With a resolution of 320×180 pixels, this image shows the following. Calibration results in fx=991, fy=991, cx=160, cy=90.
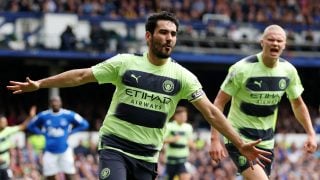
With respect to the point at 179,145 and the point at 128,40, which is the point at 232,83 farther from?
the point at 128,40

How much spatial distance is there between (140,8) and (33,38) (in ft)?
13.1

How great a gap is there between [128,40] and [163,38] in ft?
65.1

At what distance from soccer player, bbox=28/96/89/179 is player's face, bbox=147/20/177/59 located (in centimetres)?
910

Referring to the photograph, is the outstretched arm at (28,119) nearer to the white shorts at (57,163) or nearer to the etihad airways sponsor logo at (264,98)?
the white shorts at (57,163)

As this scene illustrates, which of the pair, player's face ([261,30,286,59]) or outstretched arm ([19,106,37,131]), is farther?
outstretched arm ([19,106,37,131])

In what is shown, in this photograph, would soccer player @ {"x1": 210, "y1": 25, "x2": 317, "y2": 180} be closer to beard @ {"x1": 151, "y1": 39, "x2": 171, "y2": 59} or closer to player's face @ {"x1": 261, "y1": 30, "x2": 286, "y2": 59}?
player's face @ {"x1": 261, "y1": 30, "x2": 286, "y2": 59}

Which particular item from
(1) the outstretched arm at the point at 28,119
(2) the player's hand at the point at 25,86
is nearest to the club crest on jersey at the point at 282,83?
(2) the player's hand at the point at 25,86

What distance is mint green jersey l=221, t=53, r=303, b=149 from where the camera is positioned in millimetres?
11078

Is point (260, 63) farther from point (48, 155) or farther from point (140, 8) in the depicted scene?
point (140, 8)

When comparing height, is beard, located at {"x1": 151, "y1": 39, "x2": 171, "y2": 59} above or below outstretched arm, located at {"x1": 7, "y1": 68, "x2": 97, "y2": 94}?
above

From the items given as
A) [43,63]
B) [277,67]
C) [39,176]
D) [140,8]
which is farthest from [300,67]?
[277,67]

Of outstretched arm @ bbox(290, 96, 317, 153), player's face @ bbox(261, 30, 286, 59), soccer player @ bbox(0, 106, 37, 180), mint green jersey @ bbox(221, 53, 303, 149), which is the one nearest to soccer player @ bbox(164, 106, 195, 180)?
soccer player @ bbox(0, 106, 37, 180)

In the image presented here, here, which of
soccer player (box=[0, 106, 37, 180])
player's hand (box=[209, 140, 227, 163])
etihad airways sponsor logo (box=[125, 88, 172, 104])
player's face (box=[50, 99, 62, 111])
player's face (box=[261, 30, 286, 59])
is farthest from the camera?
player's face (box=[50, 99, 62, 111])

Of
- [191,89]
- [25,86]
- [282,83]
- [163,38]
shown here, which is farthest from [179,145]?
[25,86]
